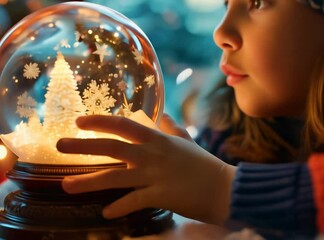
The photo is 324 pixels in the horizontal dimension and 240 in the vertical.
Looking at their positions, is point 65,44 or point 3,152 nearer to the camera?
point 65,44

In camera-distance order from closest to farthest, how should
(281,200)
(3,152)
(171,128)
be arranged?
(281,200) → (171,128) → (3,152)

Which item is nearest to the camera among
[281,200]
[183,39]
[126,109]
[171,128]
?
[281,200]

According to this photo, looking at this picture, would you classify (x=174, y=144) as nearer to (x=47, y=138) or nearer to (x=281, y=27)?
(x=47, y=138)

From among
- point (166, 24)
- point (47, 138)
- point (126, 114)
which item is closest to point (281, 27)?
point (126, 114)

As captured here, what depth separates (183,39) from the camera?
1.33m

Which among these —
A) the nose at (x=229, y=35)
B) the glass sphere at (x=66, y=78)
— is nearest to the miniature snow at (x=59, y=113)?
the glass sphere at (x=66, y=78)

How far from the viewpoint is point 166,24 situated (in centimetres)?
132

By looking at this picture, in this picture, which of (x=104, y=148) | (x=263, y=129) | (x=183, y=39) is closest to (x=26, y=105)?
(x=104, y=148)

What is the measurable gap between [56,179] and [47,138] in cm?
7

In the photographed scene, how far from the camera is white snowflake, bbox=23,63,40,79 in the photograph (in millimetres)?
653

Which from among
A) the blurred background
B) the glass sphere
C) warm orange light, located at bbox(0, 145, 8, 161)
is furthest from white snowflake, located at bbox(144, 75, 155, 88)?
the blurred background

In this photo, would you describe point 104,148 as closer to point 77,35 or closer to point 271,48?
point 77,35

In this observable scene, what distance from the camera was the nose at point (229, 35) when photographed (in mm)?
818

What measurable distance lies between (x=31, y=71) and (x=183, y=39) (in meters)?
0.72
